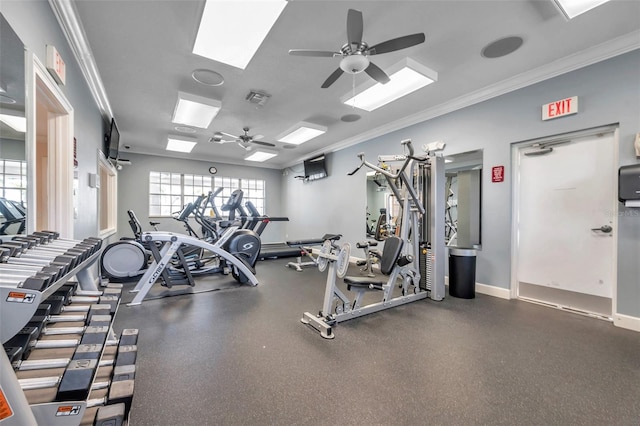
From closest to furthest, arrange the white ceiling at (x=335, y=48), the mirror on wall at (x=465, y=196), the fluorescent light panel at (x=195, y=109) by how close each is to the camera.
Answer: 1. the white ceiling at (x=335, y=48)
2. the fluorescent light panel at (x=195, y=109)
3. the mirror on wall at (x=465, y=196)

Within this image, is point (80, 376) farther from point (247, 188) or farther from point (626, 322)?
point (247, 188)

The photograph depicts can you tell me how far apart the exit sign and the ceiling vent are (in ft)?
11.7

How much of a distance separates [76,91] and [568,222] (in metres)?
5.66

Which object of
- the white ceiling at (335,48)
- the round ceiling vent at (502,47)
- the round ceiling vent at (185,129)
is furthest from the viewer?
the round ceiling vent at (185,129)

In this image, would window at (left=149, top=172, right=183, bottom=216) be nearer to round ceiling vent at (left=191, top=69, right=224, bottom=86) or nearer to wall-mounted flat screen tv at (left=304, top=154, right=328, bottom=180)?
wall-mounted flat screen tv at (left=304, top=154, right=328, bottom=180)

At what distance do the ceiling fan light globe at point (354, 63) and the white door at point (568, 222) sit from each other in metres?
2.56

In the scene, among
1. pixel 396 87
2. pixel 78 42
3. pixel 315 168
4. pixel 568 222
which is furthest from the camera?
pixel 315 168

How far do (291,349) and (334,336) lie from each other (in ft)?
1.42

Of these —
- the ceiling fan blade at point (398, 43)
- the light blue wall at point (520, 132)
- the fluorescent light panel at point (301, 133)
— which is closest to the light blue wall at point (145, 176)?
the fluorescent light panel at point (301, 133)

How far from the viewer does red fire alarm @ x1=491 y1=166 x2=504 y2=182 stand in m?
3.56

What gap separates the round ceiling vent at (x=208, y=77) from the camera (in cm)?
320

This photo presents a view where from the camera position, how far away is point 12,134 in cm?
137

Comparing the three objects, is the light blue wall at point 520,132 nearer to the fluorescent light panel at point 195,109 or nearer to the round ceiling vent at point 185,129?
the fluorescent light panel at point 195,109

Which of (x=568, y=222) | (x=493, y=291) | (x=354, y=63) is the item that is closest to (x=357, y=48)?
(x=354, y=63)
